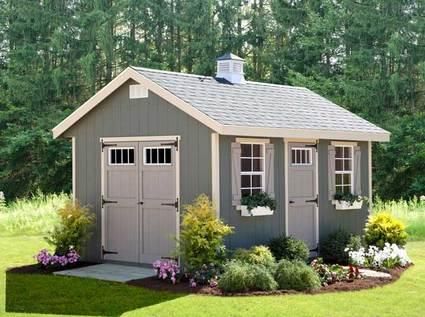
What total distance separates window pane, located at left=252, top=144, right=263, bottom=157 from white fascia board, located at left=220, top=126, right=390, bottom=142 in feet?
1.07

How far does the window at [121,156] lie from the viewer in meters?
12.1

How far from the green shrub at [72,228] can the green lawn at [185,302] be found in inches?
56.1

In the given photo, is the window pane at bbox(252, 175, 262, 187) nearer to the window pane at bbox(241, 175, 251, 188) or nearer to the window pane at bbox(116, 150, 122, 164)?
the window pane at bbox(241, 175, 251, 188)

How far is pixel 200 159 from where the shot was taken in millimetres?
11055

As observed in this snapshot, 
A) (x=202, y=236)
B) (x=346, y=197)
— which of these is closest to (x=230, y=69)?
(x=346, y=197)

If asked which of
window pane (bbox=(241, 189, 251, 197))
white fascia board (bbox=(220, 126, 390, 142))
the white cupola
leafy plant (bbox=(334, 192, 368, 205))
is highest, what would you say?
the white cupola

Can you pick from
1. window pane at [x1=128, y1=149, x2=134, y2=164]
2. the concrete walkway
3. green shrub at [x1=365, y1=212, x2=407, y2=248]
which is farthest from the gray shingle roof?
the concrete walkway

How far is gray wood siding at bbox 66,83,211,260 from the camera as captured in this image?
436 inches

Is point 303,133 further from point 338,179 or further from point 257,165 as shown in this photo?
point 338,179

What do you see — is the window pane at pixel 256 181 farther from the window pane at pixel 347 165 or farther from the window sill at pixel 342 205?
the window pane at pixel 347 165

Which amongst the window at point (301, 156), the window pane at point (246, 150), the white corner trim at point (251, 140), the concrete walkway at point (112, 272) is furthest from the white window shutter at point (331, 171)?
the concrete walkway at point (112, 272)

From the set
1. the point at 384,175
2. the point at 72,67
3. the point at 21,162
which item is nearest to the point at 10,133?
the point at 21,162

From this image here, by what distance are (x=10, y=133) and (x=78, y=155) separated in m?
18.4

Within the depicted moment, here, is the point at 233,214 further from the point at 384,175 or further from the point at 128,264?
the point at 384,175
